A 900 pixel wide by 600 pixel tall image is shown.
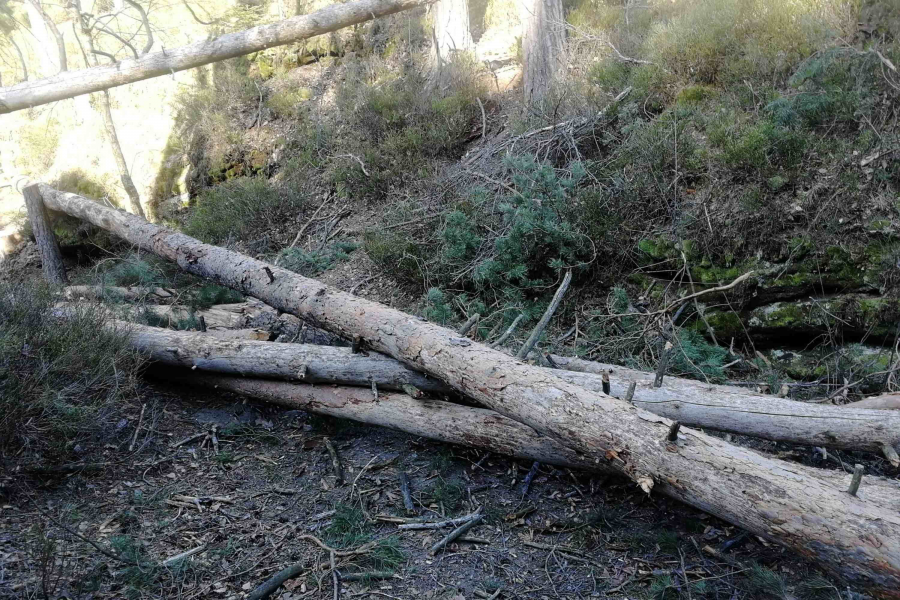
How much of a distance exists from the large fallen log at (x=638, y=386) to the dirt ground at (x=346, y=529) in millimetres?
532

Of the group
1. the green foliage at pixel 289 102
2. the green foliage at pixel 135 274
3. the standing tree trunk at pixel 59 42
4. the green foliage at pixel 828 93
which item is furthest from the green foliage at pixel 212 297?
the green foliage at pixel 828 93

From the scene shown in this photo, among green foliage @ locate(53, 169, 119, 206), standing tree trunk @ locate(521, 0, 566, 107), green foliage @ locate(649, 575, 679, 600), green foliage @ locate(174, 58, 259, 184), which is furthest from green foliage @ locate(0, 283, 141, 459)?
green foliage @ locate(53, 169, 119, 206)

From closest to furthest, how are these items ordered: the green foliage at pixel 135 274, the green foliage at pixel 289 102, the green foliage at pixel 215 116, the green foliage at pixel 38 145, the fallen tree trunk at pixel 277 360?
1. the fallen tree trunk at pixel 277 360
2. the green foliage at pixel 135 274
3. the green foliage at pixel 215 116
4. the green foliage at pixel 289 102
5. the green foliage at pixel 38 145

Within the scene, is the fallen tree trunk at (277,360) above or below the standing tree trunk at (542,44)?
below

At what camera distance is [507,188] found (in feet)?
22.6

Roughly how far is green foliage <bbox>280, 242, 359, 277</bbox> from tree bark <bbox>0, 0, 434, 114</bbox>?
9.00 ft

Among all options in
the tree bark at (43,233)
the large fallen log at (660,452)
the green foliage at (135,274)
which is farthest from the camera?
the tree bark at (43,233)

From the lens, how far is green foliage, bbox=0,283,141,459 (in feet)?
12.7

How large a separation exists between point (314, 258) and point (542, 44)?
4382 millimetres

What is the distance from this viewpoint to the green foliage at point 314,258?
314 inches

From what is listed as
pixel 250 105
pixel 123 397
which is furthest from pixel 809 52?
pixel 250 105

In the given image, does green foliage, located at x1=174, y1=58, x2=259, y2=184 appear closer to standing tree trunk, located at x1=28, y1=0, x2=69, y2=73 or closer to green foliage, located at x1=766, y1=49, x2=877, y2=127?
standing tree trunk, located at x1=28, y1=0, x2=69, y2=73

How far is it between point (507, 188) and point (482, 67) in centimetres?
395

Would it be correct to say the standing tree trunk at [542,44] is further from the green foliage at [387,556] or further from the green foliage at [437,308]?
the green foliage at [387,556]
